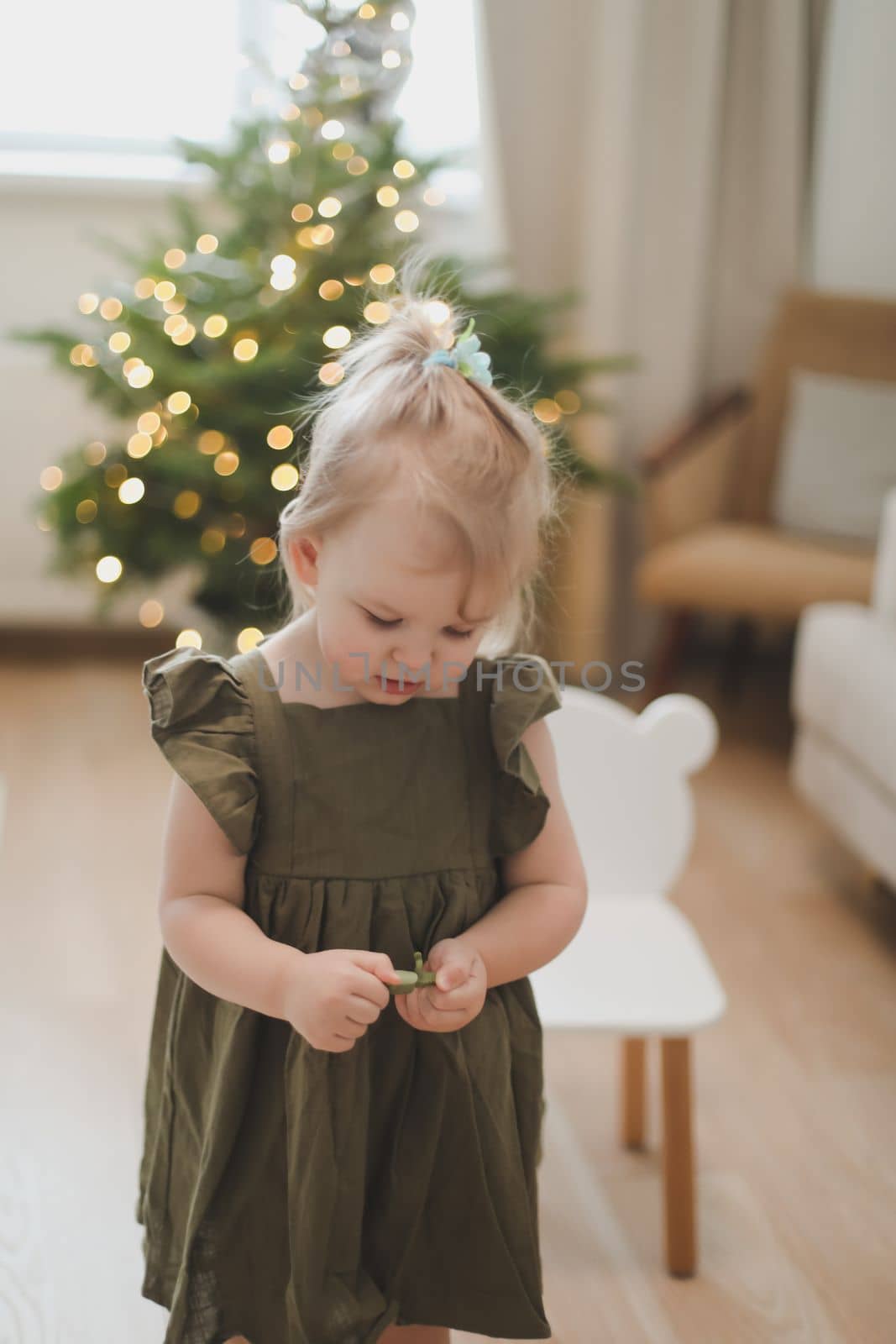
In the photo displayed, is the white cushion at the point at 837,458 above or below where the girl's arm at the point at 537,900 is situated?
below

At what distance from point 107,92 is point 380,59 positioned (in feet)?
3.64

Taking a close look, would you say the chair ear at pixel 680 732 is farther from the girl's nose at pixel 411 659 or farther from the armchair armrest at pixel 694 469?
the armchair armrest at pixel 694 469

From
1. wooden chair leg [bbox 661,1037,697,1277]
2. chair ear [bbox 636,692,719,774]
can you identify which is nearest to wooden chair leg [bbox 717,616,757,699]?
chair ear [bbox 636,692,719,774]

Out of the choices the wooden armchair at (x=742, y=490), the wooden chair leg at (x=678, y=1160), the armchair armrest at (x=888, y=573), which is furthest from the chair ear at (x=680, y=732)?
the wooden armchair at (x=742, y=490)

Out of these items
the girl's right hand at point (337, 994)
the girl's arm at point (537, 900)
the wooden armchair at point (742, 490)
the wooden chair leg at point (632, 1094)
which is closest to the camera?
the girl's right hand at point (337, 994)

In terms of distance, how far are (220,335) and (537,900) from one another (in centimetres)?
170

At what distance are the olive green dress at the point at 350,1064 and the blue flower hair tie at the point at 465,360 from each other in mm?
224

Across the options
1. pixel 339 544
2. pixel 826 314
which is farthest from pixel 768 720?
pixel 339 544

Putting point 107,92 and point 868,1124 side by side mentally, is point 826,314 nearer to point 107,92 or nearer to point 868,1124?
point 107,92

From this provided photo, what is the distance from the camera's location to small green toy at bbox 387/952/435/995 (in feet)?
2.92

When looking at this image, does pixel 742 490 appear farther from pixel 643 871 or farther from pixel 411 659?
pixel 411 659

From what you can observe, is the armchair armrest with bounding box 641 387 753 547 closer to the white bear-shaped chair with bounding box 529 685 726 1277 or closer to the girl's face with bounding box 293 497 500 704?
the white bear-shaped chair with bounding box 529 685 726 1277

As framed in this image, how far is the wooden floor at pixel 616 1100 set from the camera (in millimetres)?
1391

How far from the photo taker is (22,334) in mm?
2582
